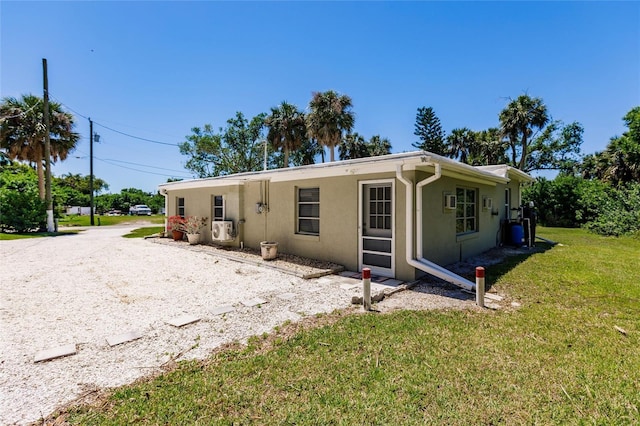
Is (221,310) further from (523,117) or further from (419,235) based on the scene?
(523,117)

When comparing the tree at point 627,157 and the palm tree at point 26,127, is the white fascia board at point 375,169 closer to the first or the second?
the tree at point 627,157

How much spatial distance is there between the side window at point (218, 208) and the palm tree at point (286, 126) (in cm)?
1342

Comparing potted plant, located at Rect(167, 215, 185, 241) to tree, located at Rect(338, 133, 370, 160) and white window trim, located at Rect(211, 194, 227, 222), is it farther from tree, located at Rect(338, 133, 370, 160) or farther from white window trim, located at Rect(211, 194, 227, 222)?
tree, located at Rect(338, 133, 370, 160)

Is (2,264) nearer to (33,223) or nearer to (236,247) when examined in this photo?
(236,247)

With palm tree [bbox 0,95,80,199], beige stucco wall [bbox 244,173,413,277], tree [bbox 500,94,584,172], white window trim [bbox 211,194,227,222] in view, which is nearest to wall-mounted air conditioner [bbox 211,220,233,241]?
white window trim [bbox 211,194,227,222]

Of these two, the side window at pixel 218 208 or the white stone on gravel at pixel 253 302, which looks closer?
the white stone on gravel at pixel 253 302

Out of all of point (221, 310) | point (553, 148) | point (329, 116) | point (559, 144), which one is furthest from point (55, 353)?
point (559, 144)

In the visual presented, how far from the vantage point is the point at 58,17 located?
29.9ft

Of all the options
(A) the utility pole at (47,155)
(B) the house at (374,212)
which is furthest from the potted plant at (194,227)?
(A) the utility pole at (47,155)

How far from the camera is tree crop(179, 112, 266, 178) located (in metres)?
31.0

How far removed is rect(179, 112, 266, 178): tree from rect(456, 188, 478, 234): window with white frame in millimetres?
24773

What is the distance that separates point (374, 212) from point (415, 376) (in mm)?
4389

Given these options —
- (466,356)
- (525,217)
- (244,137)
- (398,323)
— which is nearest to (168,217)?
(398,323)

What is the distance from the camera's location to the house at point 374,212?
20.4 ft
